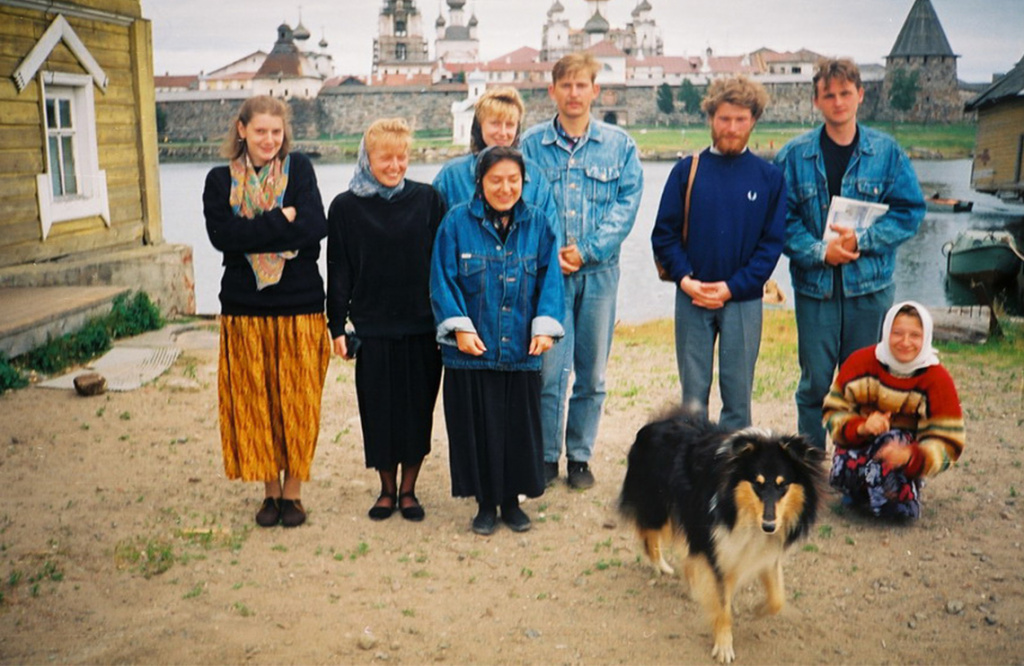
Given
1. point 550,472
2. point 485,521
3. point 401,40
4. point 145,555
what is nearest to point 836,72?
point 550,472

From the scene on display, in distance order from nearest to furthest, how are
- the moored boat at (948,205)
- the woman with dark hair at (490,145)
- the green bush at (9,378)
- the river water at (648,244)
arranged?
the woman with dark hair at (490,145), the green bush at (9,378), the river water at (648,244), the moored boat at (948,205)

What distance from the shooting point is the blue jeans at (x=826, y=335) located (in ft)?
13.3

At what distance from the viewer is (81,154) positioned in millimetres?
8344

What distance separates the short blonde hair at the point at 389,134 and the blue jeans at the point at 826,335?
194 centimetres

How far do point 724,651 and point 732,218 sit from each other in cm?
181

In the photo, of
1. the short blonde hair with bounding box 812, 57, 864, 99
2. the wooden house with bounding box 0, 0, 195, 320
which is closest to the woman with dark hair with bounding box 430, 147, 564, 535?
the short blonde hair with bounding box 812, 57, 864, 99

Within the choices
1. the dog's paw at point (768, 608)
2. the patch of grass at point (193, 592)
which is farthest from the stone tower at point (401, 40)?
the dog's paw at point (768, 608)

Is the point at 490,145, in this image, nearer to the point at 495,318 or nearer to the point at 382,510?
the point at 495,318

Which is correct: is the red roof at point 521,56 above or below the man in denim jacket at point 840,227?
above

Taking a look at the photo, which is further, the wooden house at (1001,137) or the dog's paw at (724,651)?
the wooden house at (1001,137)

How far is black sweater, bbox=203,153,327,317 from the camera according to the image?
3.50 meters

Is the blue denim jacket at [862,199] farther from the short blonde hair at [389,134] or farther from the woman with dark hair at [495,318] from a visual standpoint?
the short blonde hair at [389,134]

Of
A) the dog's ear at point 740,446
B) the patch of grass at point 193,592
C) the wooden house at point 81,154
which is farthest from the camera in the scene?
the wooden house at point 81,154

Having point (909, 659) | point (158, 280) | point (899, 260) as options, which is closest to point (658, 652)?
point (909, 659)
